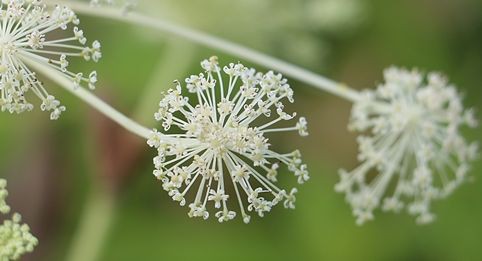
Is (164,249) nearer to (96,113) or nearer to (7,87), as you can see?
(96,113)

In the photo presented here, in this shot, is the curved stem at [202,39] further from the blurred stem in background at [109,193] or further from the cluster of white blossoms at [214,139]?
the blurred stem in background at [109,193]

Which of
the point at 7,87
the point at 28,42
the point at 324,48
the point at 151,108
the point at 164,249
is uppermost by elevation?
the point at 324,48

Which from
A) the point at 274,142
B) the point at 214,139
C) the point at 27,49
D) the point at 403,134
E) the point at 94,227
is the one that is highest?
the point at 274,142

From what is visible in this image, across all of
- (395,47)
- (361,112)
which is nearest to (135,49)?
(395,47)

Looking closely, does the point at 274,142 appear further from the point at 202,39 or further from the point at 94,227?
the point at 202,39

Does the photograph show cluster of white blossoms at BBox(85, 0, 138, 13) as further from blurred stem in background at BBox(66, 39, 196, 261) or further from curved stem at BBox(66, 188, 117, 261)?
curved stem at BBox(66, 188, 117, 261)

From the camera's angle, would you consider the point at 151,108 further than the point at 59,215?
No

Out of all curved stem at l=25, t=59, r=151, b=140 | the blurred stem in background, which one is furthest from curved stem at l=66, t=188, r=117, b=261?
curved stem at l=25, t=59, r=151, b=140

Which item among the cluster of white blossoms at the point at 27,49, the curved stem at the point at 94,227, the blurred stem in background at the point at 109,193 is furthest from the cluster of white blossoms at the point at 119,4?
the curved stem at the point at 94,227

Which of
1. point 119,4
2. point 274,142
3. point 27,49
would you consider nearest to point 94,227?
point 274,142
